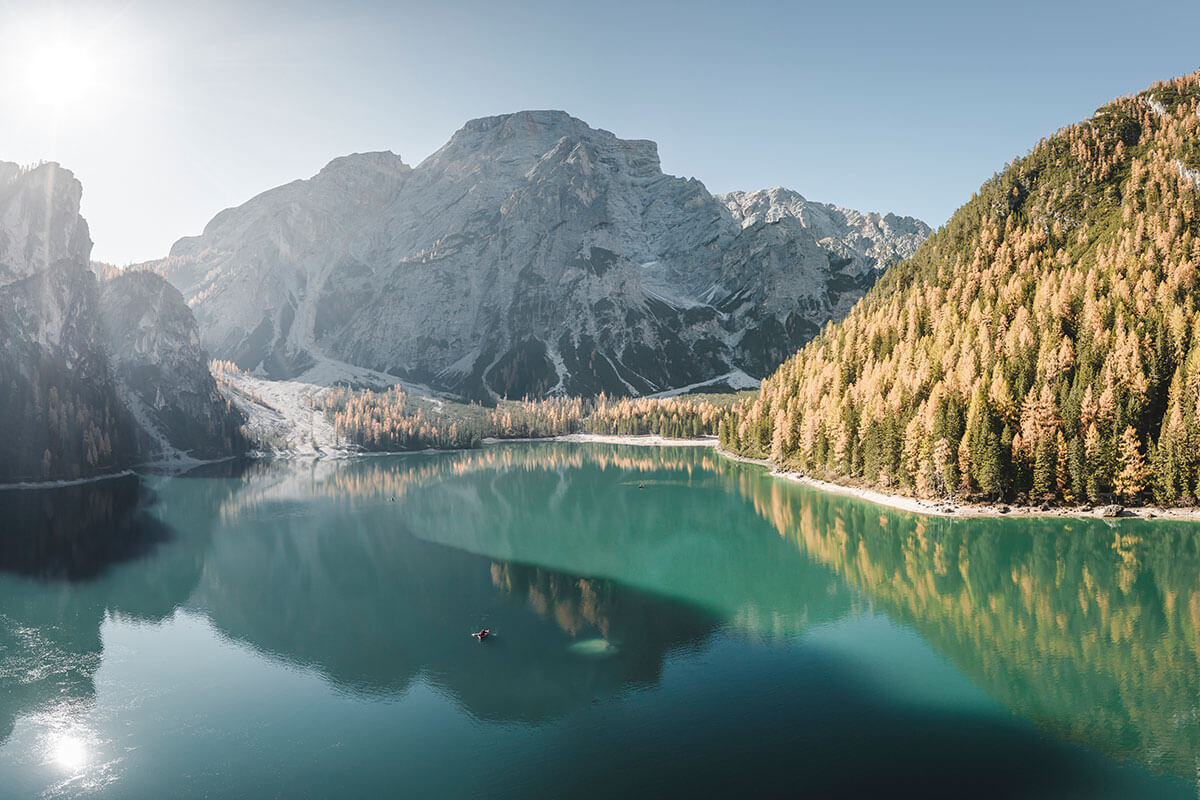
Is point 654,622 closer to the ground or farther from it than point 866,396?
closer to the ground

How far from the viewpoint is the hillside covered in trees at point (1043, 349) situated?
99500mm

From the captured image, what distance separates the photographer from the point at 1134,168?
166 m

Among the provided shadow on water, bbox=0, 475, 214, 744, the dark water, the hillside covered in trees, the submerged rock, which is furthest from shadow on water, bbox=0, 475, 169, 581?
the hillside covered in trees

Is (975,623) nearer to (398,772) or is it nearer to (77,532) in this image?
(398,772)

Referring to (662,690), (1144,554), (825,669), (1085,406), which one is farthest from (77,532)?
(1085,406)

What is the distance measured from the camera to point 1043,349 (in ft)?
373

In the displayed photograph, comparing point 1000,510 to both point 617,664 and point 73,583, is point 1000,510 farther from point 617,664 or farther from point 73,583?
point 73,583

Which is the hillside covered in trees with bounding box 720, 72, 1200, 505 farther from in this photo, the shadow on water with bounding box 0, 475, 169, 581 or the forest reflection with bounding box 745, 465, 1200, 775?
the shadow on water with bounding box 0, 475, 169, 581

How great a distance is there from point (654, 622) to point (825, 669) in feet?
54.4

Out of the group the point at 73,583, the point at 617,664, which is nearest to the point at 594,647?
the point at 617,664

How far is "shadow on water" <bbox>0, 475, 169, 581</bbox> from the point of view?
88.5 metres

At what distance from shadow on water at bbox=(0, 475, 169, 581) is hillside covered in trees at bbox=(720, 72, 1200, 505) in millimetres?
128664

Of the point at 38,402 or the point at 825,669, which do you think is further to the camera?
the point at 38,402

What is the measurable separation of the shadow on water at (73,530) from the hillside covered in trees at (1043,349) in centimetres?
12866
